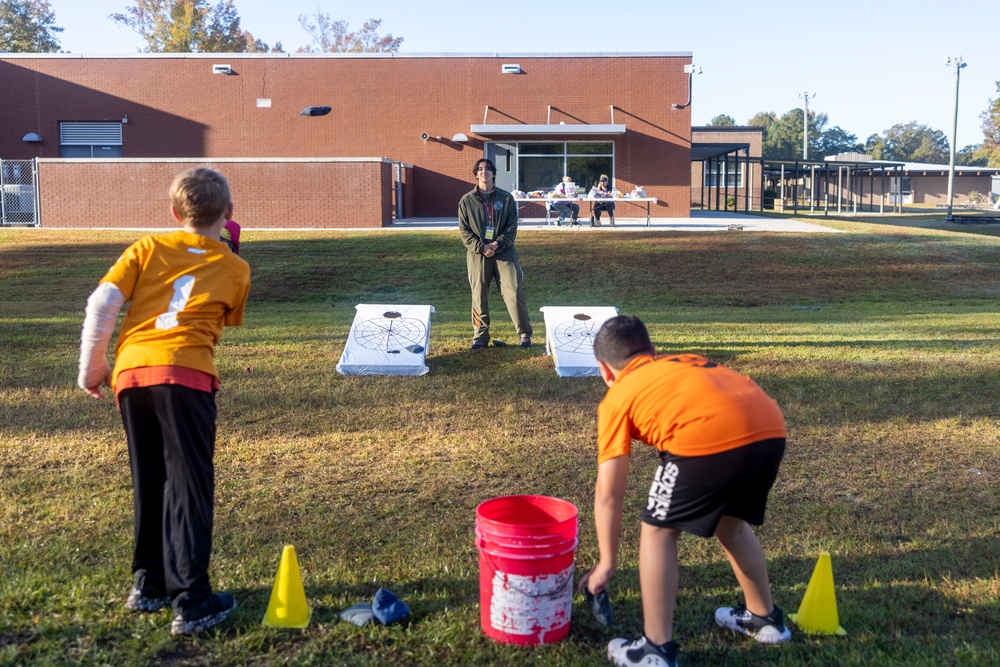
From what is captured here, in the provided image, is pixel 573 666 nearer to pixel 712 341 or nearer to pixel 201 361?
pixel 201 361

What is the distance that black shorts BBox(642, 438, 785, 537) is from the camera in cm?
330

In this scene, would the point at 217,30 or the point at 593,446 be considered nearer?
the point at 593,446

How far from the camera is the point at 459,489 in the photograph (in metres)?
5.64

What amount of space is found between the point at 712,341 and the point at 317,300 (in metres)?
8.43

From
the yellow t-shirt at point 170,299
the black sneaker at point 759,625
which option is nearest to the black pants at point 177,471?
the yellow t-shirt at point 170,299

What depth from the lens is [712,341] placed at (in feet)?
34.5

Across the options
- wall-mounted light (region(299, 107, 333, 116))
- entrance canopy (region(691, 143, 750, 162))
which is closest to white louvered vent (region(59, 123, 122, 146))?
wall-mounted light (region(299, 107, 333, 116))

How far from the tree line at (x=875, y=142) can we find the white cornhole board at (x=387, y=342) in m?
88.4

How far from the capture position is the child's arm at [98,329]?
11.6 feet

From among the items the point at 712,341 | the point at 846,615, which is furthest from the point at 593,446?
the point at 712,341

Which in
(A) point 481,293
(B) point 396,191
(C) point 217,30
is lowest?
(A) point 481,293

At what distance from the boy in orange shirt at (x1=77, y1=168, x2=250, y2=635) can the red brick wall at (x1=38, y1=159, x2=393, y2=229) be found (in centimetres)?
2165

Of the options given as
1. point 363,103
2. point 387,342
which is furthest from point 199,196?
point 363,103

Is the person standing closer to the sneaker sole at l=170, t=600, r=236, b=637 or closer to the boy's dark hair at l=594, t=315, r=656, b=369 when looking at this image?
the boy's dark hair at l=594, t=315, r=656, b=369
